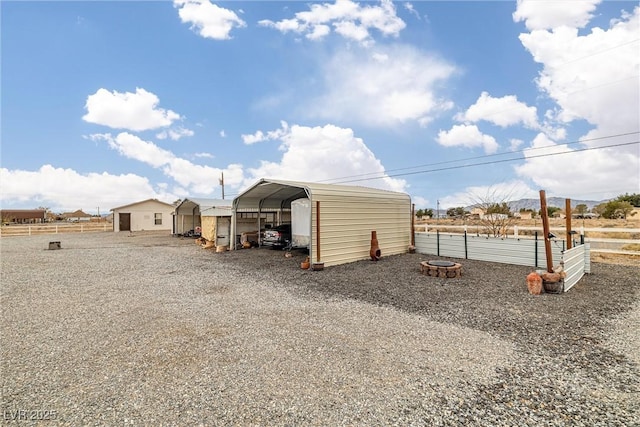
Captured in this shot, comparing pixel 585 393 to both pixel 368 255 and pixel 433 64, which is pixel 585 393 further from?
pixel 433 64

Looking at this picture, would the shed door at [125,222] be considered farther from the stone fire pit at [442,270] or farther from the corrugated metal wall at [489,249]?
the stone fire pit at [442,270]

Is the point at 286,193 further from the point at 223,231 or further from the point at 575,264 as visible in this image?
the point at 575,264

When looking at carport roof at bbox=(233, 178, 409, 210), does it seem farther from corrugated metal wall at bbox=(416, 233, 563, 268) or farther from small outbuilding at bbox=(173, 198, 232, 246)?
corrugated metal wall at bbox=(416, 233, 563, 268)

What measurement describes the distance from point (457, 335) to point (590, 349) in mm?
1592

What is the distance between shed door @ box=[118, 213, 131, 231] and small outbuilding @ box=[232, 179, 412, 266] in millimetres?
20317

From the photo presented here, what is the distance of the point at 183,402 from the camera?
2850mm

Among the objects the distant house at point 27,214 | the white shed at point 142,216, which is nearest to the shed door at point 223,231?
the white shed at point 142,216

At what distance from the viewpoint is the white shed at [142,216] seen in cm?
2905

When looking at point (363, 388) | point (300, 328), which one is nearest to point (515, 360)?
point (363, 388)

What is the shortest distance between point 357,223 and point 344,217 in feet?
2.46

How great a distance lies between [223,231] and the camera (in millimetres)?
16047

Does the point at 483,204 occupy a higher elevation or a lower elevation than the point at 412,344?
higher

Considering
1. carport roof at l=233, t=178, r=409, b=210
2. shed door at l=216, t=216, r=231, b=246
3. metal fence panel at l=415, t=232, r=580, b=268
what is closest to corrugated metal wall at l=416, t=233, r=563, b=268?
metal fence panel at l=415, t=232, r=580, b=268

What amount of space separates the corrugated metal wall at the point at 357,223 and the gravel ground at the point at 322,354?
9.34 ft
